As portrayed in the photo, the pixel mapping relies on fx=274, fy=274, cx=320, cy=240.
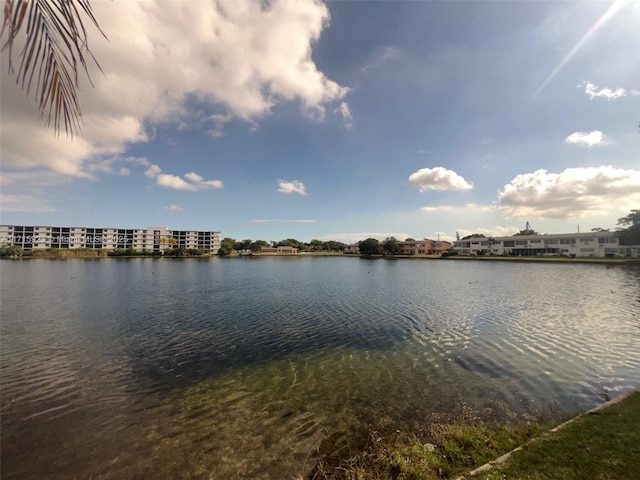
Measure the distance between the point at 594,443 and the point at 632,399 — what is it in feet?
13.5

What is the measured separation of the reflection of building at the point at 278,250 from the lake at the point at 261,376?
156m

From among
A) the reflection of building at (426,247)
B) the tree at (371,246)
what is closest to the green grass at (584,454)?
the reflection of building at (426,247)

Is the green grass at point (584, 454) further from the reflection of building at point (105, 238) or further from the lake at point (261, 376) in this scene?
the reflection of building at point (105, 238)

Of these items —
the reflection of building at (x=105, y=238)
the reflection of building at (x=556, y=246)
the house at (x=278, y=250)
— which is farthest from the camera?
the house at (x=278, y=250)

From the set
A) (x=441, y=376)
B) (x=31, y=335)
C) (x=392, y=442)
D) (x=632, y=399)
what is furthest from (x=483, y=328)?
(x=31, y=335)

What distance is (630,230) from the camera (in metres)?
74.2

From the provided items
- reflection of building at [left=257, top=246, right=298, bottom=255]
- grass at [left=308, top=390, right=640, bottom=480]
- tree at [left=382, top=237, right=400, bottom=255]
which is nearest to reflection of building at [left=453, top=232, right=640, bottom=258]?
tree at [left=382, top=237, right=400, bottom=255]

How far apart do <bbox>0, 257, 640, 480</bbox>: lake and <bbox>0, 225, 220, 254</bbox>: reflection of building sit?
155 metres

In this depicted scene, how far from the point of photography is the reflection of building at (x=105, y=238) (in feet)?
484

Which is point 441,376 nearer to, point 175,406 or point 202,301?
point 175,406

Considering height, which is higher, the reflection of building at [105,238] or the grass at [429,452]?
the reflection of building at [105,238]

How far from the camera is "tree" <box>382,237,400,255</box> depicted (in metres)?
149

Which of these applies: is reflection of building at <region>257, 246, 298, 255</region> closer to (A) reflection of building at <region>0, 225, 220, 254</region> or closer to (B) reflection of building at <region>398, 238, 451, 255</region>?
(A) reflection of building at <region>0, 225, 220, 254</region>

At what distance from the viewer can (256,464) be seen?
24.6 feet
